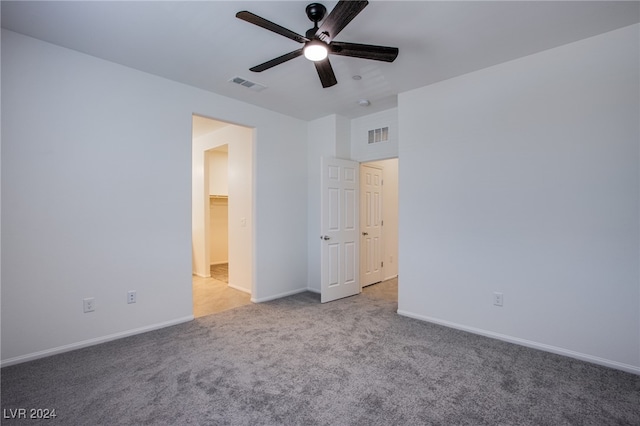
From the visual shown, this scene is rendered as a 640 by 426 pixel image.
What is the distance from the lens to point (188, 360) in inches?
102

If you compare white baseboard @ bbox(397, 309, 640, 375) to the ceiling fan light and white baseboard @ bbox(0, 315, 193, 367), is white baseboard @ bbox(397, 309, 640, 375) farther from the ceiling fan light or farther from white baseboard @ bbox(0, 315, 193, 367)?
the ceiling fan light

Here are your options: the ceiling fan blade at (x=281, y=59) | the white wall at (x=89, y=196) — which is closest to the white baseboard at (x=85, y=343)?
the white wall at (x=89, y=196)

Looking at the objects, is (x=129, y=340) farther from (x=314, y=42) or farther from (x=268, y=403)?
(x=314, y=42)

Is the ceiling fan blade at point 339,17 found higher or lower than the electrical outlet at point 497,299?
higher

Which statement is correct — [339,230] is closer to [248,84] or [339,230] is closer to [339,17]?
[248,84]

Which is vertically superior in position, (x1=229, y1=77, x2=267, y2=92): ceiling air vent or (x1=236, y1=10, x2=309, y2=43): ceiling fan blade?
(x1=229, y1=77, x2=267, y2=92): ceiling air vent

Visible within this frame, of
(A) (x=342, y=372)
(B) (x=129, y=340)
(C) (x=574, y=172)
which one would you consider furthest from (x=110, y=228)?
(C) (x=574, y=172)

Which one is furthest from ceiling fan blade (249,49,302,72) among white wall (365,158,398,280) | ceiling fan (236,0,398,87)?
white wall (365,158,398,280)

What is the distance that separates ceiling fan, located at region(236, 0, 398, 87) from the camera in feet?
5.99

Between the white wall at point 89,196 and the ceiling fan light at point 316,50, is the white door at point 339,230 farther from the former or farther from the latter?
the ceiling fan light at point 316,50

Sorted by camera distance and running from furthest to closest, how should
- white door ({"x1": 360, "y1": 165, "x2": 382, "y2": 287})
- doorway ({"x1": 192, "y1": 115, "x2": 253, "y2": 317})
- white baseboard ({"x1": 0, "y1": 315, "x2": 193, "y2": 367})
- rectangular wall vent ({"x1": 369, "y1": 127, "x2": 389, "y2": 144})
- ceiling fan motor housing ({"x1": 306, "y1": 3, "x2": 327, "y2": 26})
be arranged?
white door ({"x1": 360, "y1": 165, "x2": 382, "y2": 287}), doorway ({"x1": 192, "y1": 115, "x2": 253, "y2": 317}), rectangular wall vent ({"x1": 369, "y1": 127, "x2": 389, "y2": 144}), white baseboard ({"x1": 0, "y1": 315, "x2": 193, "y2": 367}), ceiling fan motor housing ({"x1": 306, "y1": 3, "x2": 327, "y2": 26})

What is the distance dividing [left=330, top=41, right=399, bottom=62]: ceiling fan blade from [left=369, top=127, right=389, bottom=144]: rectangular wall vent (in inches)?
84.0

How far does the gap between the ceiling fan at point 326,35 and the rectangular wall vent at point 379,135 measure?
2128 millimetres

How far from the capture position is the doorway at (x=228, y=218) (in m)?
4.55
